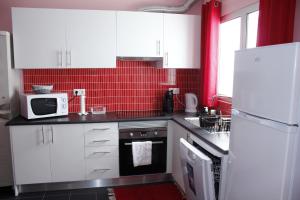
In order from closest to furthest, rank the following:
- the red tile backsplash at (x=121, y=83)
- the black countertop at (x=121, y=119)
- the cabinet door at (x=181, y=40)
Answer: the black countertop at (x=121, y=119)
the cabinet door at (x=181, y=40)
the red tile backsplash at (x=121, y=83)

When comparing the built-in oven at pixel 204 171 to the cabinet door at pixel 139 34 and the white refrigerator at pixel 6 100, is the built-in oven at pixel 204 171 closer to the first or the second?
the cabinet door at pixel 139 34

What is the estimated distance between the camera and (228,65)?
2.99 m

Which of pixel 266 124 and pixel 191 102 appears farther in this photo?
pixel 191 102

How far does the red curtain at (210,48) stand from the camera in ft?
9.49

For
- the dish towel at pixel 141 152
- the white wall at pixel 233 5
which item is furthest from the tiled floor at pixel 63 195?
the white wall at pixel 233 5

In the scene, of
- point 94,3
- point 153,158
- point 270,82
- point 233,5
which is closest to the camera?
point 270,82

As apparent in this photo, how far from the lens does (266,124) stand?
1.31 meters

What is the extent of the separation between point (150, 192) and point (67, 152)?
1070mm

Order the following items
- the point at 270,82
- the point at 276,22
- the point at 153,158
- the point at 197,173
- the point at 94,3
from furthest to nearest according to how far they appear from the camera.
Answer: the point at 94,3 < the point at 153,158 < the point at 197,173 < the point at 276,22 < the point at 270,82

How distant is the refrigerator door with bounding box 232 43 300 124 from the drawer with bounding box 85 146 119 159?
5.76ft

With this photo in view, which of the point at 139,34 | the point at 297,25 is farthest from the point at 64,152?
the point at 297,25

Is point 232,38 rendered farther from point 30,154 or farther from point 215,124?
point 30,154

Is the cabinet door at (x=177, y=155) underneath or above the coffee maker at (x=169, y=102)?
underneath

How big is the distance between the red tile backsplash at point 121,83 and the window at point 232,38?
511mm
